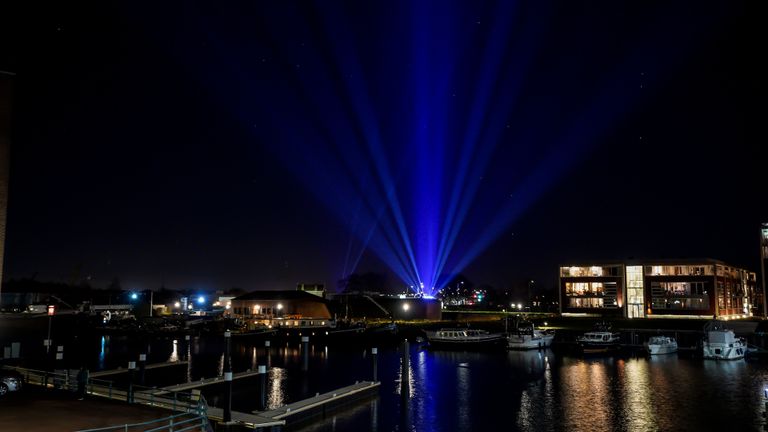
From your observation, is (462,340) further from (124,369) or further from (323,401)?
(323,401)

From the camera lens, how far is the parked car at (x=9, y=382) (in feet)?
76.1

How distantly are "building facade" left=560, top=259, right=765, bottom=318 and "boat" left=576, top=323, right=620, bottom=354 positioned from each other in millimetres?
23876

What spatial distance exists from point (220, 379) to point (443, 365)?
78.6 ft

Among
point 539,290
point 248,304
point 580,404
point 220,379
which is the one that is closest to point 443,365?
→ point 580,404

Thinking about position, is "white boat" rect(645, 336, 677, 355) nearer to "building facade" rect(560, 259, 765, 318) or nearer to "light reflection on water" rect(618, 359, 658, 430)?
"light reflection on water" rect(618, 359, 658, 430)

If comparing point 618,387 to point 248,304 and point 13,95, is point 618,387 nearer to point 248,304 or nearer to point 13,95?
point 13,95

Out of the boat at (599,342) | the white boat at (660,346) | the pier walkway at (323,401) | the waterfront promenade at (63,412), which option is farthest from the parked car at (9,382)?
the white boat at (660,346)

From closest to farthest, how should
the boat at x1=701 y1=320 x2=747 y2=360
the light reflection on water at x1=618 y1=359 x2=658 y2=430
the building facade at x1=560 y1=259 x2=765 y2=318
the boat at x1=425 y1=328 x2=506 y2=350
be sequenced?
the light reflection on water at x1=618 y1=359 x2=658 y2=430
the boat at x1=701 y1=320 x2=747 y2=360
the boat at x1=425 y1=328 x2=506 y2=350
the building facade at x1=560 y1=259 x2=765 y2=318

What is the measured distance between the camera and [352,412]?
103ft

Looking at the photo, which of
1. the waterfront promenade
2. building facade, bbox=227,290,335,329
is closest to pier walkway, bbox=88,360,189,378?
the waterfront promenade

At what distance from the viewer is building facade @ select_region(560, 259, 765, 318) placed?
8631cm

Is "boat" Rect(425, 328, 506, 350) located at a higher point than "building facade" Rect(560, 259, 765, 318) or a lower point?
lower

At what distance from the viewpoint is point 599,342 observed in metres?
66.9

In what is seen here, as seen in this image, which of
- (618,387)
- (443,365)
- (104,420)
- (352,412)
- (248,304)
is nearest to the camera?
(104,420)
